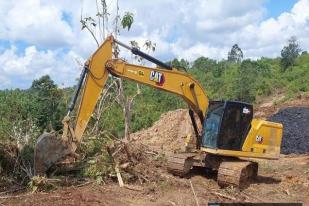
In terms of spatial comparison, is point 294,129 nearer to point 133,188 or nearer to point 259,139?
point 259,139

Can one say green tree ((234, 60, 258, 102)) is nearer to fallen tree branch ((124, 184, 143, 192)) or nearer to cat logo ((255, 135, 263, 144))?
cat logo ((255, 135, 263, 144))

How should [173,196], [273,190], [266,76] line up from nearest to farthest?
[173,196]
[273,190]
[266,76]

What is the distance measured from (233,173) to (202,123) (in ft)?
4.49

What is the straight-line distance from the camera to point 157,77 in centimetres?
991

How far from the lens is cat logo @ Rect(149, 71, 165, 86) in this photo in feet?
32.3

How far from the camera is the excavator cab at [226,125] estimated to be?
10102 millimetres

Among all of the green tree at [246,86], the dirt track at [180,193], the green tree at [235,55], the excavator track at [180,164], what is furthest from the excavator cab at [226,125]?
the green tree at [235,55]

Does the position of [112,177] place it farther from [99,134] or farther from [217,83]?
[217,83]

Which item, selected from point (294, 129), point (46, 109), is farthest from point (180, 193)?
point (46, 109)

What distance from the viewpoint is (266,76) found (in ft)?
140

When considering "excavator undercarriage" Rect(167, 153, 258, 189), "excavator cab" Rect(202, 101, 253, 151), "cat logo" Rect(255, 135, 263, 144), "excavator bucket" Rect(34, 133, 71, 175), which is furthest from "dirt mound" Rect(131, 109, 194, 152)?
"excavator bucket" Rect(34, 133, 71, 175)

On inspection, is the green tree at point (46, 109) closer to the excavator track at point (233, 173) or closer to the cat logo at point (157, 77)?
the cat logo at point (157, 77)

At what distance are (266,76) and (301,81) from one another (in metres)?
6.11

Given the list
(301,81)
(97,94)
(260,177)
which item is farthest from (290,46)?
(97,94)
